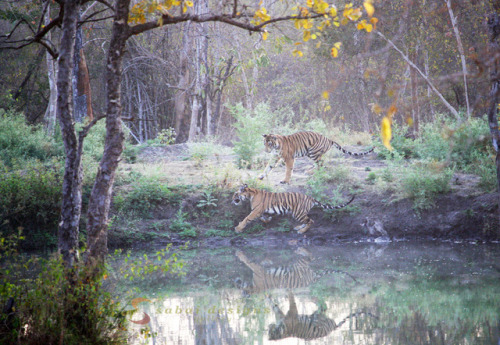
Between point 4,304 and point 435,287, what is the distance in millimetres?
5343

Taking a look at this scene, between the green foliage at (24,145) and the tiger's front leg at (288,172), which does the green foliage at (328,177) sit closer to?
the tiger's front leg at (288,172)

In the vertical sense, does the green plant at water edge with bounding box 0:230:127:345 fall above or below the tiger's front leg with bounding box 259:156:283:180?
below

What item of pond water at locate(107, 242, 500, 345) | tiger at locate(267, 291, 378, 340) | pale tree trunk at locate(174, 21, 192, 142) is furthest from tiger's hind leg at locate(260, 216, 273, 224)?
pale tree trunk at locate(174, 21, 192, 142)

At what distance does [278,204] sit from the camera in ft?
34.8

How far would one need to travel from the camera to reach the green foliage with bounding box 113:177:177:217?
1067 cm

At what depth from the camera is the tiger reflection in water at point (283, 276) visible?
24.3 ft

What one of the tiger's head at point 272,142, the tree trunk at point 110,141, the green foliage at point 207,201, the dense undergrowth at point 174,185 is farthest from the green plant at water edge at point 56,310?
the tiger's head at point 272,142

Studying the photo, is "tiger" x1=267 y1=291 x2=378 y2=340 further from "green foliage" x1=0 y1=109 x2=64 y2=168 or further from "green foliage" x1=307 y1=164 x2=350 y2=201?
"green foliage" x1=0 y1=109 x2=64 y2=168

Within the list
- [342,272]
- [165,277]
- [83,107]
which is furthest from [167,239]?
[83,107]

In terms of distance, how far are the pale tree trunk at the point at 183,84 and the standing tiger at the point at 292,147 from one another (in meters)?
7.15

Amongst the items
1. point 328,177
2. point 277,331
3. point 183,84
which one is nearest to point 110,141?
point 277,331

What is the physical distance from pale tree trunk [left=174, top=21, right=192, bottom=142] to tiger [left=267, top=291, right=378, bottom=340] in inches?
534

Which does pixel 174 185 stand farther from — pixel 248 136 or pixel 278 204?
pixel 248 136

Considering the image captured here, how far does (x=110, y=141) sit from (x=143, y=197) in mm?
5777
